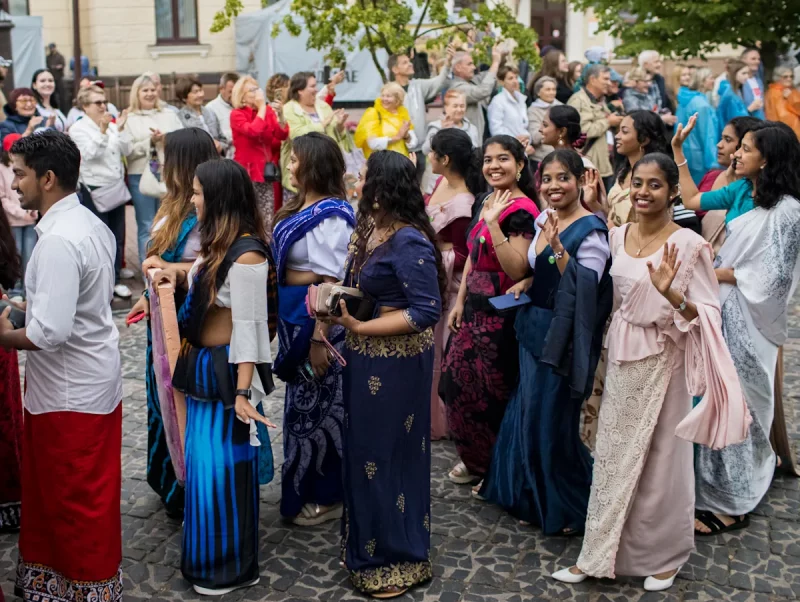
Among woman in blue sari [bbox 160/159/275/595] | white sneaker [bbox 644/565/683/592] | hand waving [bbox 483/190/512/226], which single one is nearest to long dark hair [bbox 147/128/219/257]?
woman in blue sari [bbox 160/159/275/595]

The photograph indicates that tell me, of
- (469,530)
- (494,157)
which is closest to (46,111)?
(494,157)

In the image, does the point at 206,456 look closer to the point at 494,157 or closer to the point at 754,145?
the point at 494,157

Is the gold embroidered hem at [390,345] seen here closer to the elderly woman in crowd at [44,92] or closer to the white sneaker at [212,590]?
the white sneaker at [212,590]

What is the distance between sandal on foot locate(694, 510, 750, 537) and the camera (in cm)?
487

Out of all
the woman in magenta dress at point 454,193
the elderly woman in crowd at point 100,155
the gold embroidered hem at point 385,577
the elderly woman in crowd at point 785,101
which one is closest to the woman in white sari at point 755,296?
the woman in magenta dress at point 454,193

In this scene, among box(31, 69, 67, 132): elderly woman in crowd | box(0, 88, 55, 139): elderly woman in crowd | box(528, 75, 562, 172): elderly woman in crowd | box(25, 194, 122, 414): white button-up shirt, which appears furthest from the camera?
box(528, 75, 562, 172): elderly woman in crowd

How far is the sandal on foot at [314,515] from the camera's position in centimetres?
496

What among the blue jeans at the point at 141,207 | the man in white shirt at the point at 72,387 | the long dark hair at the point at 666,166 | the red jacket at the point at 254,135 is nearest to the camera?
the man in white shirt at the point at 72,387

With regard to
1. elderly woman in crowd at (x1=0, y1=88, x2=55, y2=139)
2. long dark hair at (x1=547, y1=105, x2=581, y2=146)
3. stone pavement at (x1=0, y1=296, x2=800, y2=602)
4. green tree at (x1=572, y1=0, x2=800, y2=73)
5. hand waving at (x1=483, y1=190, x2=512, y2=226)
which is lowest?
stone pavement at (x1=0, y1=296, x2=800, y2=602)

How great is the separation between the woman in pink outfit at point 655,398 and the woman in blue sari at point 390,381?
758 mm

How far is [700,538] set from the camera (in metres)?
4.83

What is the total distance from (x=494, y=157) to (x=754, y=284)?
4.62 feet

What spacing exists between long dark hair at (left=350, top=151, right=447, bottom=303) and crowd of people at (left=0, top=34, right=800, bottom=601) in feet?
0.03

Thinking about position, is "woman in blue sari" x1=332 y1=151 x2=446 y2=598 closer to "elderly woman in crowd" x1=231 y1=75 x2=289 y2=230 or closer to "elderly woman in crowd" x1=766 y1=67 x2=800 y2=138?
"elderly woman in crowd" x1=231 y1=75 x2=289 y2=230
